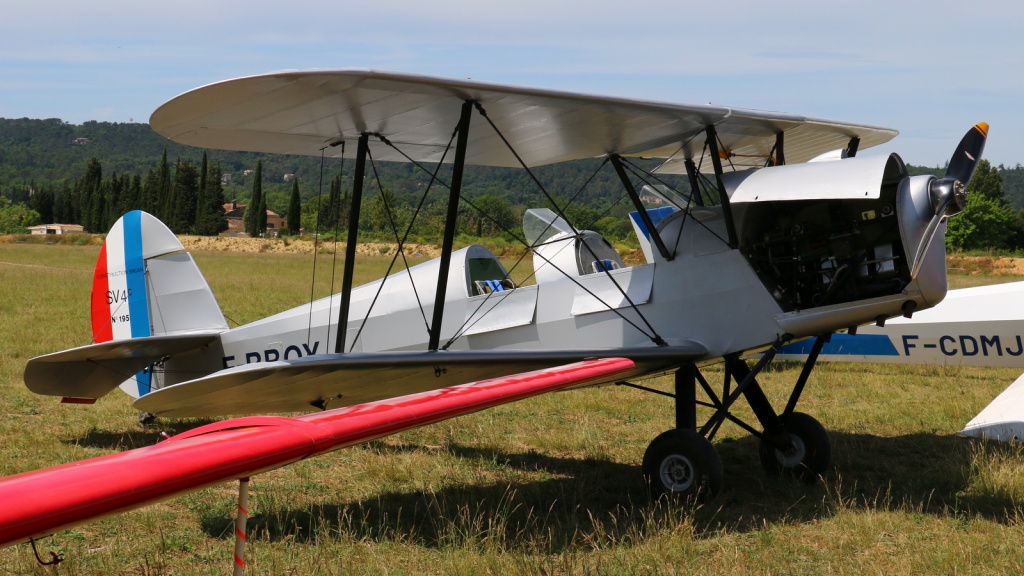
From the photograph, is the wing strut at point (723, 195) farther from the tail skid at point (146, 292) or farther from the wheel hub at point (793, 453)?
the tail skid at point (146, 292)

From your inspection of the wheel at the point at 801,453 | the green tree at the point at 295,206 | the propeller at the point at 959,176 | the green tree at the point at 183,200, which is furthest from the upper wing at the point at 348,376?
the green tree at the point at 183,200

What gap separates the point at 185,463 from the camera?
2812 mm

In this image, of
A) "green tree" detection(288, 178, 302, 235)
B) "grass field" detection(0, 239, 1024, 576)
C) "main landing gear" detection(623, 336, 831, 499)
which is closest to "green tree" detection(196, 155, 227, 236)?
"green tree" detection(288, 178, 302, 235)

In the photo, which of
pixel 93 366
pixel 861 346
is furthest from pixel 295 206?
pixel 93 366

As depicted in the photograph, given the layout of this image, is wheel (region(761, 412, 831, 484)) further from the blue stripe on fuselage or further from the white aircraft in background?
the blue stripe on fuselage

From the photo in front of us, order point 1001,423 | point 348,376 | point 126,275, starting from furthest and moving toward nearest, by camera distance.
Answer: point 126,275, point 1001,423, point 348,376

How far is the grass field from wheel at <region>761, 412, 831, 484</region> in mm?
149

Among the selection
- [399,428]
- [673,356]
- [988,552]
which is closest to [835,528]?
[988,552]

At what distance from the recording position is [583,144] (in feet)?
23.8

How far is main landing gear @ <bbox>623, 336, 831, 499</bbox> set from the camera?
5.87 metres

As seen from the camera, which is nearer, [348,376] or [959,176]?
[348,376]

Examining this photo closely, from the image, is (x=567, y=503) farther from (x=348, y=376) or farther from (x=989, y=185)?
(x=989, y=185)

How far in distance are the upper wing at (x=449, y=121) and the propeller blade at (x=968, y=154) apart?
1.30 metres

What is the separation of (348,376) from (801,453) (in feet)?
12.0
